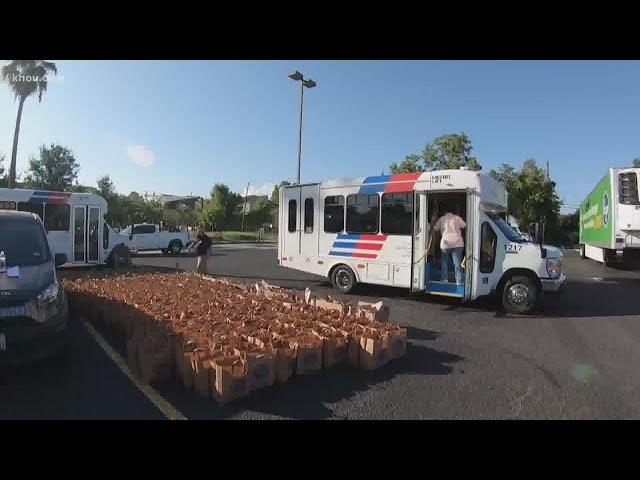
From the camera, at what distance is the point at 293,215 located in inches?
469

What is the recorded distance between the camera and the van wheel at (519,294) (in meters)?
8.31

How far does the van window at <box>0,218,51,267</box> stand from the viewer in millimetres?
5168

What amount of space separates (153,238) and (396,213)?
60.3 feet

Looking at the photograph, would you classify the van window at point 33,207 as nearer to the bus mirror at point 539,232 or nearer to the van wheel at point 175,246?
the van wheel at point 175,246

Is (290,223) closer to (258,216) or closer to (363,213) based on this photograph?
(363,213)

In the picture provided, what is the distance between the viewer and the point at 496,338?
6582 mm

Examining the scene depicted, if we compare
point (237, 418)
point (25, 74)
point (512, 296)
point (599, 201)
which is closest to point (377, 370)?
point (237, 418)

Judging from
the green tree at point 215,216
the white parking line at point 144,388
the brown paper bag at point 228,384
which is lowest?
the white parking line at point 144,388

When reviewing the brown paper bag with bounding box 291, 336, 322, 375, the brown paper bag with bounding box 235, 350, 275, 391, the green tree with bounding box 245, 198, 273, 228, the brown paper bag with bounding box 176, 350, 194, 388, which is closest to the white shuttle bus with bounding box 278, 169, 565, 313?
the brown paper bag with bounding box 291, 336, 322, 375

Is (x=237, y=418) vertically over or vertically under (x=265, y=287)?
under

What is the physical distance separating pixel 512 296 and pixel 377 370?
473cm

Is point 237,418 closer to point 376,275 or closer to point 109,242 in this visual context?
point 376,275

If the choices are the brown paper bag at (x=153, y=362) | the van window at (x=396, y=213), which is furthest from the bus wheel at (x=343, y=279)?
the brown paper bag at (x=153, y=362)

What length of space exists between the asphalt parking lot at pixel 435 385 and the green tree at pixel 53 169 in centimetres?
4876
